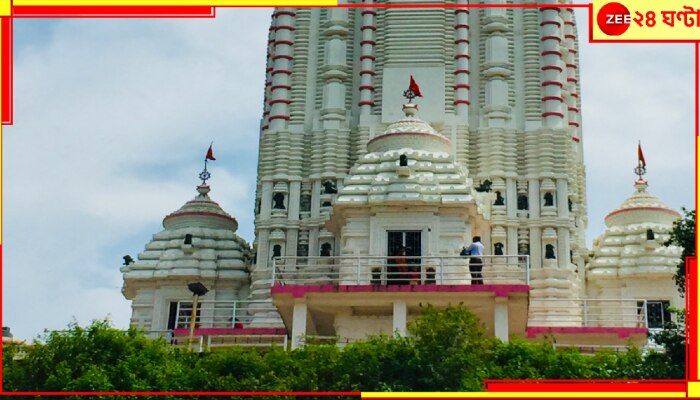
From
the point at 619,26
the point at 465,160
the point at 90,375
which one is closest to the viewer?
the point at 619,26

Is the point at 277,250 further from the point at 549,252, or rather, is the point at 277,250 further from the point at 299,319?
the point at 299,319

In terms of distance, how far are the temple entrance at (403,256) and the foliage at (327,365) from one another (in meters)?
5.23

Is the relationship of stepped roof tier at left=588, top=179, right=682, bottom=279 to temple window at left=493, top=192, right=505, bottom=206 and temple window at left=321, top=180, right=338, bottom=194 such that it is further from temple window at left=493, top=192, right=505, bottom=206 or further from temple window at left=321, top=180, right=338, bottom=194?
temple window at left=321, top=180, right=338, bottom=194

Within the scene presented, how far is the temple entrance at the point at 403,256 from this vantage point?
27.0 meters

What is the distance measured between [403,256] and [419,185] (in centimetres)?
332

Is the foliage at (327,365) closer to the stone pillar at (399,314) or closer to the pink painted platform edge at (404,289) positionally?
the pink painted platform edge at (404,289)

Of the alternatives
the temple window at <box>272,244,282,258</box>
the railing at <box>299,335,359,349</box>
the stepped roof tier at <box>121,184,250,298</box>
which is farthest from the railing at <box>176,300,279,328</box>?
the railing at <box>299,335,359,349</box>

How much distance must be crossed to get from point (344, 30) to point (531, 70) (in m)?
6.53

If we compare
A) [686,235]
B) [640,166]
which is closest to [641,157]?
[640,166]

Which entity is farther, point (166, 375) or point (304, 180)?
point (304, 180)

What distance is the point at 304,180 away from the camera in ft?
120

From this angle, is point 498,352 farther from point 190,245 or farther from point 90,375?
point 190,245

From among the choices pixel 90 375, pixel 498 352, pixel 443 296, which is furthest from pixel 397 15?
pixel 90 375

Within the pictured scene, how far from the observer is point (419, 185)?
29656 mm
